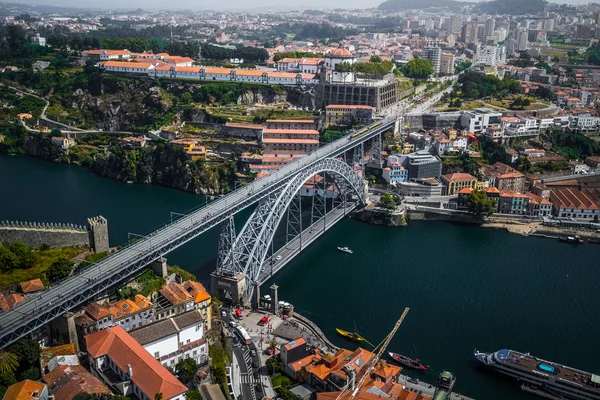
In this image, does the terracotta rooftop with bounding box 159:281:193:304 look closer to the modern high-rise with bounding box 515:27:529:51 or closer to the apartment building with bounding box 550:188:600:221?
the apartment building with bounding box 550:188:600:221

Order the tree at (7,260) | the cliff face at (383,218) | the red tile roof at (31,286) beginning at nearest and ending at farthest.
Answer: the red tile roof at (31,286)
the tree at (7,260)
the cliff face at (383,218)

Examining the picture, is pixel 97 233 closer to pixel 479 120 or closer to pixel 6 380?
pixel 6 380

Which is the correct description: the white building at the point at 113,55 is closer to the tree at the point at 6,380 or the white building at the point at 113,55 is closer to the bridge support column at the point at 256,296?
the bridge support column at the point at 256,296

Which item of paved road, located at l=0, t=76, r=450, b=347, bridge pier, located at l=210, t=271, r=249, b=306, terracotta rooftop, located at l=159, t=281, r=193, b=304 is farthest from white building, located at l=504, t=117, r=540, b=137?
terracotta rooftop, located at l=159, t=281, r=193, b=304

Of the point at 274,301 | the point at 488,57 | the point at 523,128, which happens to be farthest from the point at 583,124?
the point at 274,301

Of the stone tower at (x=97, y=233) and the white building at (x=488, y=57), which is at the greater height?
the white building at (x=488, y=57)

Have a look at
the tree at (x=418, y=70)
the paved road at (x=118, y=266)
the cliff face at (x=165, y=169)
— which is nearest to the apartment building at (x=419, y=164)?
the cliff face at (x=165, y=169)

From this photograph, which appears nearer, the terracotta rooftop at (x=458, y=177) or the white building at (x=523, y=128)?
the terracotta rooftop at (x=458, y=177)

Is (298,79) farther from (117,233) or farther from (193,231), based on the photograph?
(193,231)
